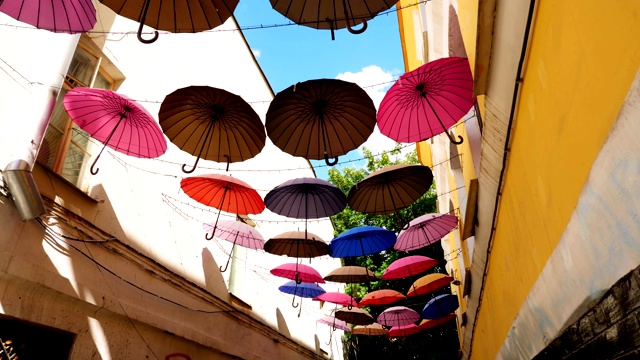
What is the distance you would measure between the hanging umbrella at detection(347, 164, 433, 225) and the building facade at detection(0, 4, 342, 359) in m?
2.47

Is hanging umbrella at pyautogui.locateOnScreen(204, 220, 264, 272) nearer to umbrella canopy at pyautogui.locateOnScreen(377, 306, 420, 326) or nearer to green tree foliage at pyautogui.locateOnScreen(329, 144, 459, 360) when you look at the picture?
umbrella canopy at pyautogui.locateOnScreen(377, 306, 420, 326)

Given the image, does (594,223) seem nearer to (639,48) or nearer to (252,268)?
(639,48)

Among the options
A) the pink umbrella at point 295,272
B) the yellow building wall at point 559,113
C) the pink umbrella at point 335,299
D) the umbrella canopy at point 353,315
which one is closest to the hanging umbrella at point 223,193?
the pink umbrella at point 295,272

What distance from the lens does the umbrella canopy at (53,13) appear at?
4.05 metres

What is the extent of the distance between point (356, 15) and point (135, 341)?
5.58 m

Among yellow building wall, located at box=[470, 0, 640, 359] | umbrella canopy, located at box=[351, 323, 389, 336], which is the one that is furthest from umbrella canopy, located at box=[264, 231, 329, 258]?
umbrella canopy, located at box=[351, 323, 389, 336]

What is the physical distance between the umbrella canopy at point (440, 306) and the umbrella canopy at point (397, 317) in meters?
0.80

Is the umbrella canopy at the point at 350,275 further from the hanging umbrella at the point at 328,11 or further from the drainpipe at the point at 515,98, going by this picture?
the hanging umbrella at the point at 328,11

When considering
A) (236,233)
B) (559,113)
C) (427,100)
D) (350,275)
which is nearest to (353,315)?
(350,275)

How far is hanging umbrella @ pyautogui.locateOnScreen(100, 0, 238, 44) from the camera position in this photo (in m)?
3.79

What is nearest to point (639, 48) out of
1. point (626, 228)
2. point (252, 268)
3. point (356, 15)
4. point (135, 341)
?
A: point (626, 228)

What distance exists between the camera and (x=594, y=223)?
2.04 metres

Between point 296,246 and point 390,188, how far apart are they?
9.08 ft

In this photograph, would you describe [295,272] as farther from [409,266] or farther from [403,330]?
[403,330]
